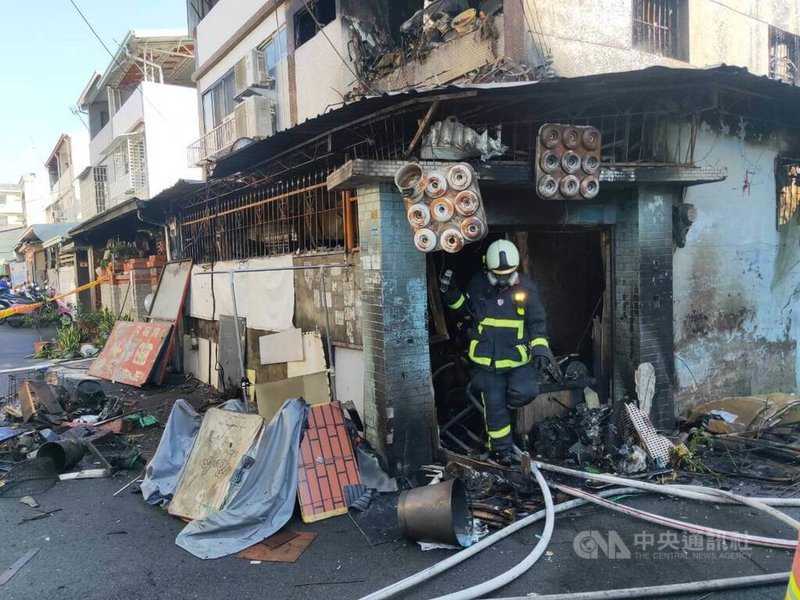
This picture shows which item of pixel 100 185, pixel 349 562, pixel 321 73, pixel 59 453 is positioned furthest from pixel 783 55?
pixel 100 185

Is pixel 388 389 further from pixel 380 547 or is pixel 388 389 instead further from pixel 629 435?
pixel 629 435

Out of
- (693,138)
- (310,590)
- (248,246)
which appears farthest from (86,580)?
(693,138)

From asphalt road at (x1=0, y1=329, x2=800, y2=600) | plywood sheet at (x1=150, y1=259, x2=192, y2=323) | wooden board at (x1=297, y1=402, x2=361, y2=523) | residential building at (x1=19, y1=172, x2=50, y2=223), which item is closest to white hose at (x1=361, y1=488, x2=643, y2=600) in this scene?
asphalt road at (x1=0, y1=329, x2=800, y2=600)

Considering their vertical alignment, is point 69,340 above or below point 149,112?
below

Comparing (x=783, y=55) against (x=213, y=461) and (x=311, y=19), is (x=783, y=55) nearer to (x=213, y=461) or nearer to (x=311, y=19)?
(x=311, y=19)

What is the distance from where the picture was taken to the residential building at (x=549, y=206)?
17.4 feet

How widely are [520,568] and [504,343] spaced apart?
2281 mm

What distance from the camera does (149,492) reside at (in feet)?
16.8

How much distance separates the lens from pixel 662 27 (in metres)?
8.56

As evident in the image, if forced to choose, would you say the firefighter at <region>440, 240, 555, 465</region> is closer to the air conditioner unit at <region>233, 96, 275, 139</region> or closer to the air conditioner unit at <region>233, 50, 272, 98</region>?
the air conditioner unit at <region>233, 96, 275, 139</region>

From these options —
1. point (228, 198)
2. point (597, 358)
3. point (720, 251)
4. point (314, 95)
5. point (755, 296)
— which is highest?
point (314, 95)

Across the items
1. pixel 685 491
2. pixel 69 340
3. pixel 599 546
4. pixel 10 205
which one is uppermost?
pixel 10 205

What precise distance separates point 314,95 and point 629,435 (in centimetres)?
831

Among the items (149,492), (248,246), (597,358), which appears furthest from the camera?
(248,246)
